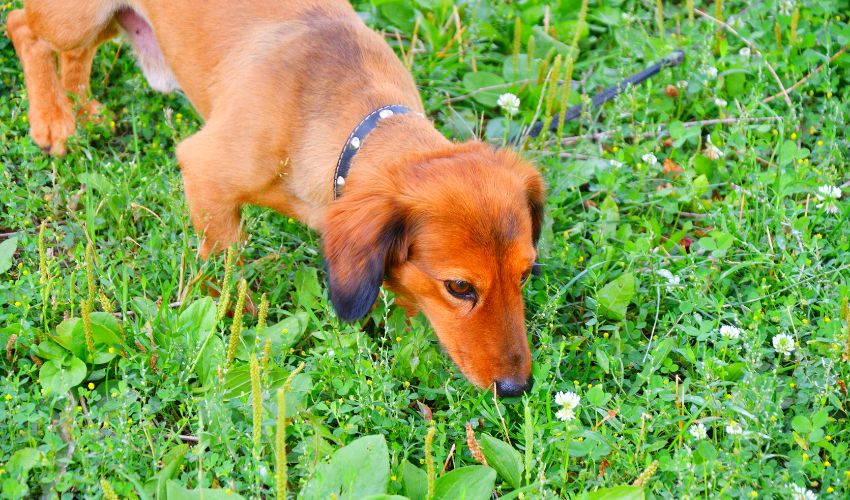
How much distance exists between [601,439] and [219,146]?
160 centimetres

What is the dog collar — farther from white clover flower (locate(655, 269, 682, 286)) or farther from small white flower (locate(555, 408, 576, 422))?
white clover flower (locate(655, 269, 682, 286))

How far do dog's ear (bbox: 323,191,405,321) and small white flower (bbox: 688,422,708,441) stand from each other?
0.94 metres

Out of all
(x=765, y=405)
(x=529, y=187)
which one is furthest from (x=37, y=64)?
(x=765, y=405)

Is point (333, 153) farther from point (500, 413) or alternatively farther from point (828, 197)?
point (828, 197)

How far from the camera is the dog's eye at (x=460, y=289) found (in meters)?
2.65

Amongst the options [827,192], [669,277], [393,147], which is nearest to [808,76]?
[827,192]

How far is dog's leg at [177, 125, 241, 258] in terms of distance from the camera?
3.17m

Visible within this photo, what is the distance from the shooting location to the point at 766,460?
2631 millimetres

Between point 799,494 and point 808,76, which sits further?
point 808,76

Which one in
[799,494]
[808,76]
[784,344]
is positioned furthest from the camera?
[808,76]

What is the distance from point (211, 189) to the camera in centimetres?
320

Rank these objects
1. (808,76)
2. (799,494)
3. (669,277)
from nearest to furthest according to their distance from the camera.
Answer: (799,494)
(669,277)
(808,76)

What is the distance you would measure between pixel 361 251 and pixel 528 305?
0.82 metres

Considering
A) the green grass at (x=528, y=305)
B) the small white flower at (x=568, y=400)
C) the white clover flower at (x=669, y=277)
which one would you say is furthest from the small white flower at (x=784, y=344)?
the small white flower at (x=568, y=400)
